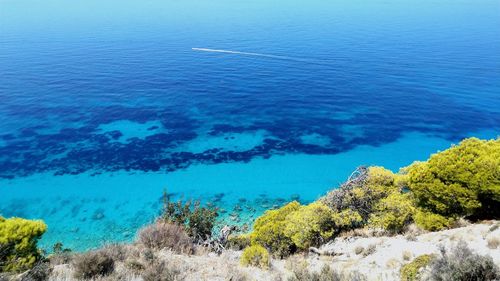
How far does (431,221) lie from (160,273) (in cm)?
1035

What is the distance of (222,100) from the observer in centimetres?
4778

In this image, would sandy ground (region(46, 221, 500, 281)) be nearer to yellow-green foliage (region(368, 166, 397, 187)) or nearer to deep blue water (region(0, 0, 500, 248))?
yellow-green foliage (region(368, 166, 397, 187))

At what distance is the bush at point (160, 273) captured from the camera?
33.7 ft

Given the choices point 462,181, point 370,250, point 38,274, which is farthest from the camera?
point 462,181

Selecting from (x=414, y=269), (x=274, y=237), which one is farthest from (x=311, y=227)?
(x=414, y=269)

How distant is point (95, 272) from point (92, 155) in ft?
78.5

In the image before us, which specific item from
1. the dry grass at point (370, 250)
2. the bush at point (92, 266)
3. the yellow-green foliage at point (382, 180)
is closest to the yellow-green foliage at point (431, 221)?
the yellow-green foliage at point (382, 180)

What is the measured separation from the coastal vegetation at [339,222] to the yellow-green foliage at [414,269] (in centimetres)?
3

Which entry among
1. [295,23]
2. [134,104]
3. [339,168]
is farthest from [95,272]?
[295,23]

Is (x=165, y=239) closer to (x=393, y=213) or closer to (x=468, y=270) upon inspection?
(x=393, y=213)

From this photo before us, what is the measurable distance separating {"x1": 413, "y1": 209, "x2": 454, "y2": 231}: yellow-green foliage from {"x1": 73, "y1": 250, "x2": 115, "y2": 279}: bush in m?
11.6

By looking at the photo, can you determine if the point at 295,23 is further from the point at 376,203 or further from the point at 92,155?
the point at 376,203

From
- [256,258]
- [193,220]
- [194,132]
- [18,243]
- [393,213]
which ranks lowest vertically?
[194,132]

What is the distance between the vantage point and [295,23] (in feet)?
306
